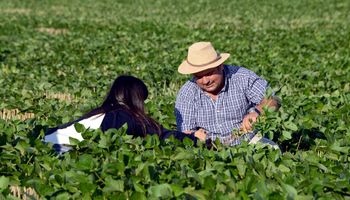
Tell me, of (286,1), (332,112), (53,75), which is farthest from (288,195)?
(286,1)

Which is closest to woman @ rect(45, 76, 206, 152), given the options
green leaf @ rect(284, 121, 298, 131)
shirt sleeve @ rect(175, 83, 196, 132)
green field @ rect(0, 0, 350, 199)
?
green field @ rect(0, 0, 350, 199)

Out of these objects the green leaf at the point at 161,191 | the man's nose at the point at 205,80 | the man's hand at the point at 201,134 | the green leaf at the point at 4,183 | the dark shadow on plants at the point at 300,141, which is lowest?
the dark shadow on plants at the point at 300,141

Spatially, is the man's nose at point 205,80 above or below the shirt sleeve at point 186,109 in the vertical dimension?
above

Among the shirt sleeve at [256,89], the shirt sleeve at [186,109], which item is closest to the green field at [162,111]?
the shirt sleeve at [256,89]

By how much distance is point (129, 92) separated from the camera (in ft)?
18.1

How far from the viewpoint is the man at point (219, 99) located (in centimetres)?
645

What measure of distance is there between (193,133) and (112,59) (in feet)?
24.8

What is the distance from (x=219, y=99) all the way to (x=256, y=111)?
386 millimetres

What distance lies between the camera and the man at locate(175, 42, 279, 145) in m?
6.45

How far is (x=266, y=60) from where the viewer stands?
1336 centimetres

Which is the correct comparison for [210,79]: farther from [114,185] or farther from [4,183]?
[4,183]

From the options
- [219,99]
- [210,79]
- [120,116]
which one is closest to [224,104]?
[219,99]

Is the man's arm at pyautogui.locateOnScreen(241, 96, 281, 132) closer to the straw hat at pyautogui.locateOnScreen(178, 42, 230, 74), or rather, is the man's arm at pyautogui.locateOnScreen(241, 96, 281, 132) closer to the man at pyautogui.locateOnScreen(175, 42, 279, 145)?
the man at pyautogui.locateOnScreen(175, 42, 279, 145)

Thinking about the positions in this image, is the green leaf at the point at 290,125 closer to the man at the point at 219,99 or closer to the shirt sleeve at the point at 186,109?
the man at the point at 219,99
